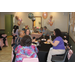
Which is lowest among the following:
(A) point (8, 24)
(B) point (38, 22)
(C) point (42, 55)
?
(C) point (42, 55)

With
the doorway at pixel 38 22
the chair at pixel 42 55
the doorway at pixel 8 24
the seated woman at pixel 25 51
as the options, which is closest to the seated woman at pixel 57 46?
the chair at pixel 42 55

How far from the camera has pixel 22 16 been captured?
9.63 metres

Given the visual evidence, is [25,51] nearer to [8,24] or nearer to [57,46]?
[57,46]

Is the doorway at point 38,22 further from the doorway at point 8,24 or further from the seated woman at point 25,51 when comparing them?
the seated woman at point 25,51

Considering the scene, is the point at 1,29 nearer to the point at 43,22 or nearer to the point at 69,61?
the point at 43,22

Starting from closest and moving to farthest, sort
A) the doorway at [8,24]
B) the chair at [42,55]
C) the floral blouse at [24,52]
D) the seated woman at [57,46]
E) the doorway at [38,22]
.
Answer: the floral blouse at [24,52] < the chair at [42,55] < the seated woman at [57,46] < the doorway at [38,22] < the doorway at [8,24]

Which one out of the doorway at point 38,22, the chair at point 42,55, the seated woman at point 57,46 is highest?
the doorway at point 38,22

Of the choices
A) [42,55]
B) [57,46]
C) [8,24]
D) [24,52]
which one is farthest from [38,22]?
[24,52]

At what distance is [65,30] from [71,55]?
703 cm

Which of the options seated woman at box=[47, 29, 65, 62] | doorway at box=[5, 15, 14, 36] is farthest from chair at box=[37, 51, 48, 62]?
doorway at box=[5, 15, 14, 36]

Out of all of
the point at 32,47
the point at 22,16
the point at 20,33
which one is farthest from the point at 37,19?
the point at 32,47

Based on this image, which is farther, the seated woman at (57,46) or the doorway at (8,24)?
the doorway at (8,24)

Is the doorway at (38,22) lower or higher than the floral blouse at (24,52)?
higher

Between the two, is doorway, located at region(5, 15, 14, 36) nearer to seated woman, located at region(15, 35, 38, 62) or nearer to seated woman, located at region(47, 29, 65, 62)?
seated woman, located at region(47, 29, 65, 62)
